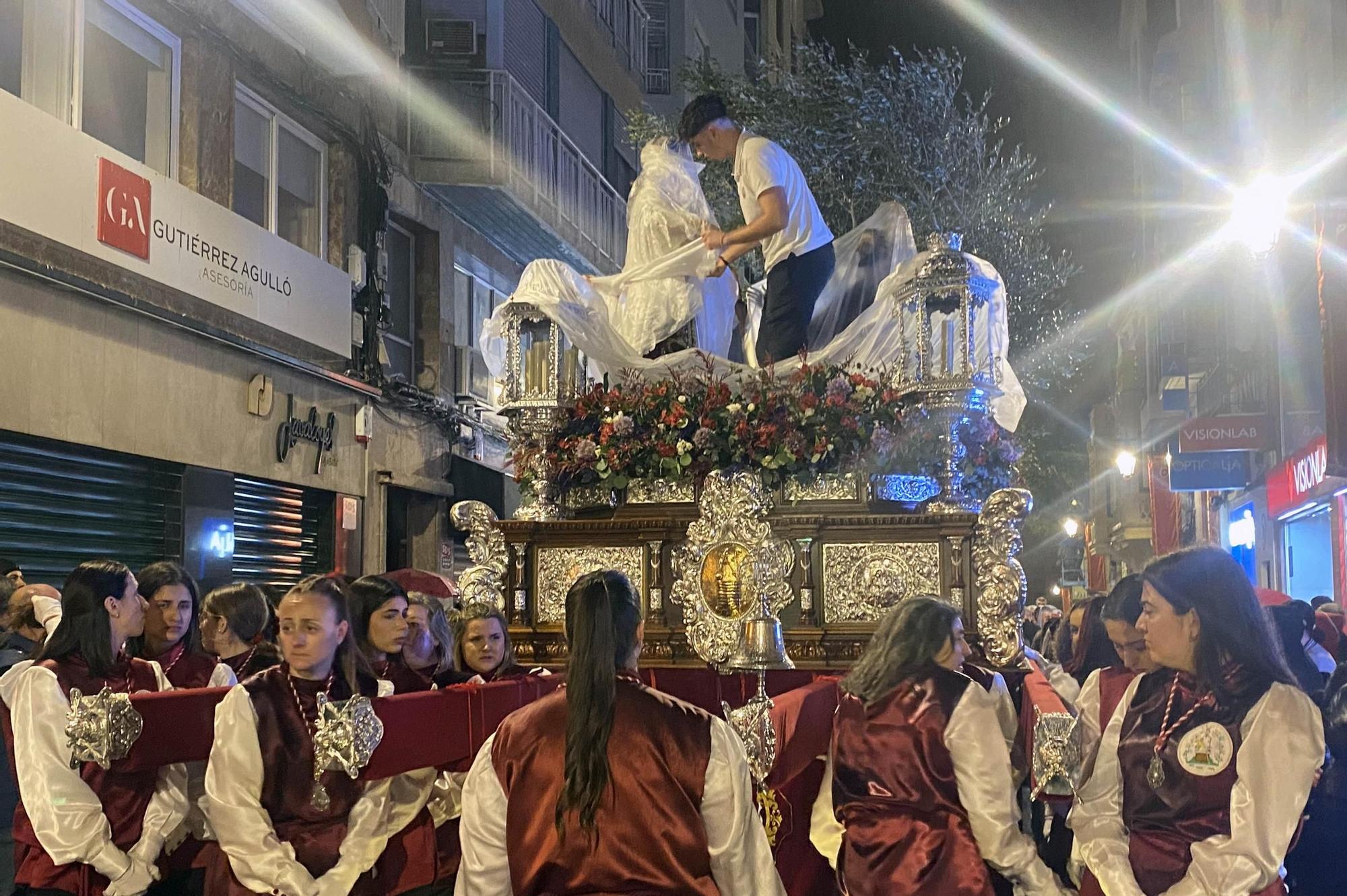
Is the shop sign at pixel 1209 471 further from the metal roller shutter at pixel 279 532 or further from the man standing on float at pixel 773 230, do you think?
the man standing on float at pixel 773 230

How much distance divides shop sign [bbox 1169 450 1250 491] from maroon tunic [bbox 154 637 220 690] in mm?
16356

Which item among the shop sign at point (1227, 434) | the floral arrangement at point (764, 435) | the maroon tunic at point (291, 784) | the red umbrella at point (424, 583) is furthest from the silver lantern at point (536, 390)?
the shop sign at point (1227, 434)

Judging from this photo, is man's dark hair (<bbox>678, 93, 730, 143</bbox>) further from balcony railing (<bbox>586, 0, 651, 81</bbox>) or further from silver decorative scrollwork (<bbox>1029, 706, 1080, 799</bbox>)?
balcony railing (<bbox>586, 0, 651, 81</bbox>)

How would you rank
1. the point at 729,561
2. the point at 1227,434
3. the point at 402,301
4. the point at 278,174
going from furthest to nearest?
the point at 1227,434
the point at 402,301
the point at 278,174
the point at 729,561

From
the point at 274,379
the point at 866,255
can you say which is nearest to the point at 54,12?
the point at 274,379

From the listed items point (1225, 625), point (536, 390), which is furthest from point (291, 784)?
point (536, 390)

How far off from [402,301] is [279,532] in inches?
161

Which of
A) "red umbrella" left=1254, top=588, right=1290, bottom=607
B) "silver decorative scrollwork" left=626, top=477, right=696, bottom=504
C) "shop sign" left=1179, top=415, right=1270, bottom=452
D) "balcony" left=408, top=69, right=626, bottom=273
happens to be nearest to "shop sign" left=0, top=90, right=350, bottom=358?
"balcony" left=408, top=69, right=626, bottom=273

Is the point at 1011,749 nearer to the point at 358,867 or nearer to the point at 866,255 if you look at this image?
the point at 358,867

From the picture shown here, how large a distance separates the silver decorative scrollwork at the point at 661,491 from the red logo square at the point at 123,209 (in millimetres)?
4620

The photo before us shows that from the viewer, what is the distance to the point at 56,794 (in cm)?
479

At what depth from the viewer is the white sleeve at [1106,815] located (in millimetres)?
4031

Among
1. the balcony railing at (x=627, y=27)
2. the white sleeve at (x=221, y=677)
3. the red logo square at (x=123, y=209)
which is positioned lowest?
the white sleeve at (x=221, y=677)

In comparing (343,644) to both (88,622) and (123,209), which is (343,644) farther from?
(123,209)
